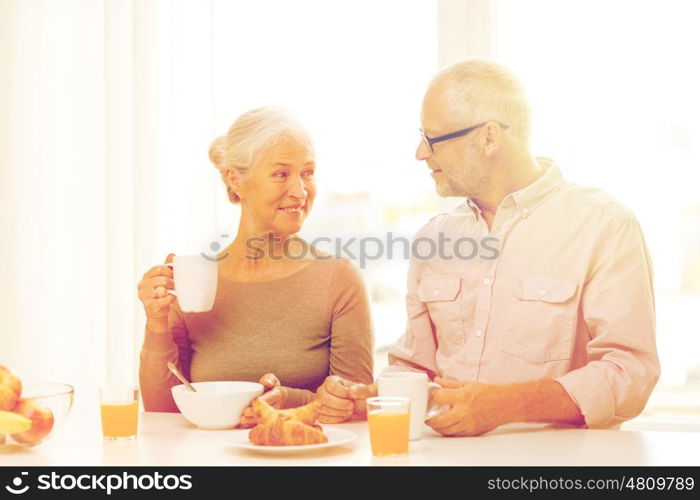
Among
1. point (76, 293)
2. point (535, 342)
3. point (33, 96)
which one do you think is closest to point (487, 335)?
point (535, 342)

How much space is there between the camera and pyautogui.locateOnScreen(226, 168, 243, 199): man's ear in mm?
2328

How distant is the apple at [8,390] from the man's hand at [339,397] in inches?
22.1

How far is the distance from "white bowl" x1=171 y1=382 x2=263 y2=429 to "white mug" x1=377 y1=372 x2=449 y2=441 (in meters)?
0.29

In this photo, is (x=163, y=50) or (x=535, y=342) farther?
(x=163, y=50)

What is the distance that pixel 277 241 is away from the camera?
2.31 m

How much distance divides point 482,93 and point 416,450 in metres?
1.04

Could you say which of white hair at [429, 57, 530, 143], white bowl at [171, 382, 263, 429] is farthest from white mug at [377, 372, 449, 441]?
white hair at [429, 57, 530, 143]

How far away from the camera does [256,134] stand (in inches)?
89.7

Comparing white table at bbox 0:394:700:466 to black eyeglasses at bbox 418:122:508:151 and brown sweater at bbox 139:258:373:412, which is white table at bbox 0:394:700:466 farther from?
black eyeglasses at bbox 418:122:508:151

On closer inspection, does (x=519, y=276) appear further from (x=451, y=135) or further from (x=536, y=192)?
(x=451, y=135)

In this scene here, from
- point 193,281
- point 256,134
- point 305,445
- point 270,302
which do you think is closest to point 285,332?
point 270,302

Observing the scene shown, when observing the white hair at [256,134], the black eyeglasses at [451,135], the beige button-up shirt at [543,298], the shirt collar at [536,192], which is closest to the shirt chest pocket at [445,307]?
the beige button-up shirt at [543,298]

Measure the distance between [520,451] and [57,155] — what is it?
2029 mm
